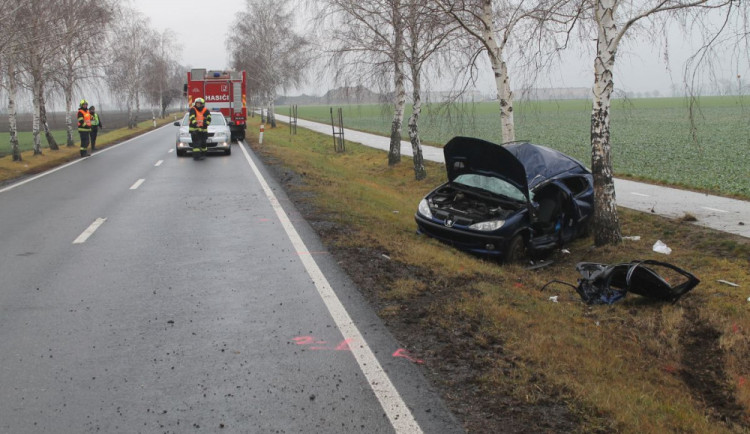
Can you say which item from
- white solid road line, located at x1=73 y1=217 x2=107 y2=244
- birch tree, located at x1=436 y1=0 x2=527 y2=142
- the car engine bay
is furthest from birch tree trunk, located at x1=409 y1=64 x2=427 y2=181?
Result: white solid road line, located at x1=73 y1=217 x2=107 y2=244

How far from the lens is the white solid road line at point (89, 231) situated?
8.97 metres

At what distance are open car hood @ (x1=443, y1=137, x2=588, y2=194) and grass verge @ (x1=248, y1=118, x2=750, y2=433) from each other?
1.39 metres

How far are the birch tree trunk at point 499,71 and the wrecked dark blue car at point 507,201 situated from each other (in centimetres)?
227

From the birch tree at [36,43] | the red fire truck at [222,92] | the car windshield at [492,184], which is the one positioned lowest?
the car windshield at [492,184]

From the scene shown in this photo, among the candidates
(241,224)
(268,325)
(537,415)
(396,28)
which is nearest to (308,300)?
(268,325)

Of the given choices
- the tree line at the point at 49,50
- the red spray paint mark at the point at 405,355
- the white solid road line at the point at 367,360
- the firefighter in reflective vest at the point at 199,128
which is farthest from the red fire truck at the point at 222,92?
the red spray paint mark at the point at 405,355

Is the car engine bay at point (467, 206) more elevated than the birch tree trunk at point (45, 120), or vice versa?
the birch tree trunk at point (45, 120)

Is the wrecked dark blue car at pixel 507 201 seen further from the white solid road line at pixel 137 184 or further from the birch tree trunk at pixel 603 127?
the white solid road line at pixel 137 184

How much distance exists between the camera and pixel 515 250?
30.7 feet

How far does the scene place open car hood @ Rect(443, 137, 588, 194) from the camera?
374 inches

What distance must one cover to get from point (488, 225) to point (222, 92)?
25143mm

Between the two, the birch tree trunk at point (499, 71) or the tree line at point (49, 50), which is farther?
the tree line at point (49, 50)

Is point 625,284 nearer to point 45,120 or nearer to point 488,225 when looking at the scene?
point 488,225

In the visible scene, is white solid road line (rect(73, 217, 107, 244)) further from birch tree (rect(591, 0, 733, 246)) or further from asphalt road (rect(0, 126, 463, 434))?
birch tree (rect(591, 0, 733, 246))
